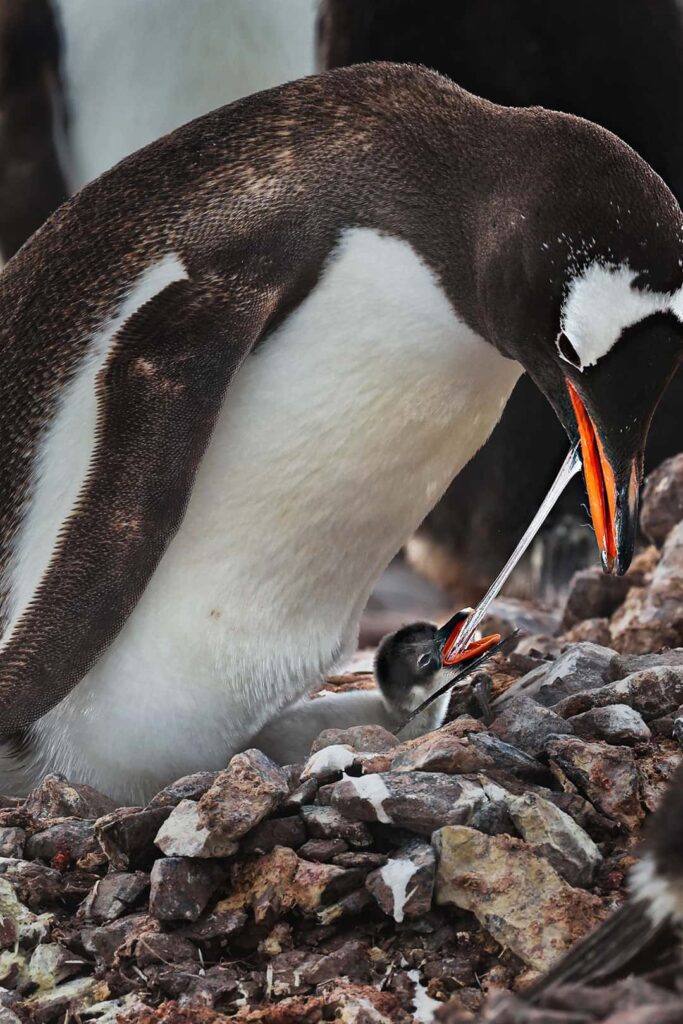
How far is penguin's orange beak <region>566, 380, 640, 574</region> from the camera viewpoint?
1.17 m

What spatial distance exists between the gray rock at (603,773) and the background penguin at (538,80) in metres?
1.63

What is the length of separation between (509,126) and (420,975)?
31.1 inches

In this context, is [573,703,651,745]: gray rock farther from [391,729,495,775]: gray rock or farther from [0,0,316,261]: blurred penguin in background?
[0,0,316,261]: blurred penguin in background

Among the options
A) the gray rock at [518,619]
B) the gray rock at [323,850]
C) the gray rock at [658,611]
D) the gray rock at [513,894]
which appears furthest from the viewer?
the gray rock at [518,619]

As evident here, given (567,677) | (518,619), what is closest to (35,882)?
(567,677)

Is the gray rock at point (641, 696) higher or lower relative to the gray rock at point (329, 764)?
lower

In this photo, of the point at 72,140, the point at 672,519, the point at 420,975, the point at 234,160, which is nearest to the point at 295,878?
the point at 420,975

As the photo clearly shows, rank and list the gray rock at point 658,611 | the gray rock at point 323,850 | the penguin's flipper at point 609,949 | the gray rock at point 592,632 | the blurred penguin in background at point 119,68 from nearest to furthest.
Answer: the penguin's flipper at point 609,949
the gray rock at point 323,850
the gray rock at point 658,611
the gray rock at point 592,632
the blurred penguin in background at point 119,68

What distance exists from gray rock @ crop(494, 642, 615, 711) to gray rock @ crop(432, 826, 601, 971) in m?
0.35

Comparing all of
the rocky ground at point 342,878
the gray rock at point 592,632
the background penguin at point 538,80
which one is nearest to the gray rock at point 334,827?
the rocky ground at point 342,878

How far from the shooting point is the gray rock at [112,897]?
1028mm

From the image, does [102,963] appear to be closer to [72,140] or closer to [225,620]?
[225,620]

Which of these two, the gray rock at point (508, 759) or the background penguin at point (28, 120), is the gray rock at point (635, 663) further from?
the background penguin at point (28, 120)

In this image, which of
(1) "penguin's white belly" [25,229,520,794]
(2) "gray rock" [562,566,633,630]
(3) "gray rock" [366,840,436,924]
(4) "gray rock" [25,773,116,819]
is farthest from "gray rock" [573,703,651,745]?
(2) "gray rock" [562,566,633,630]
